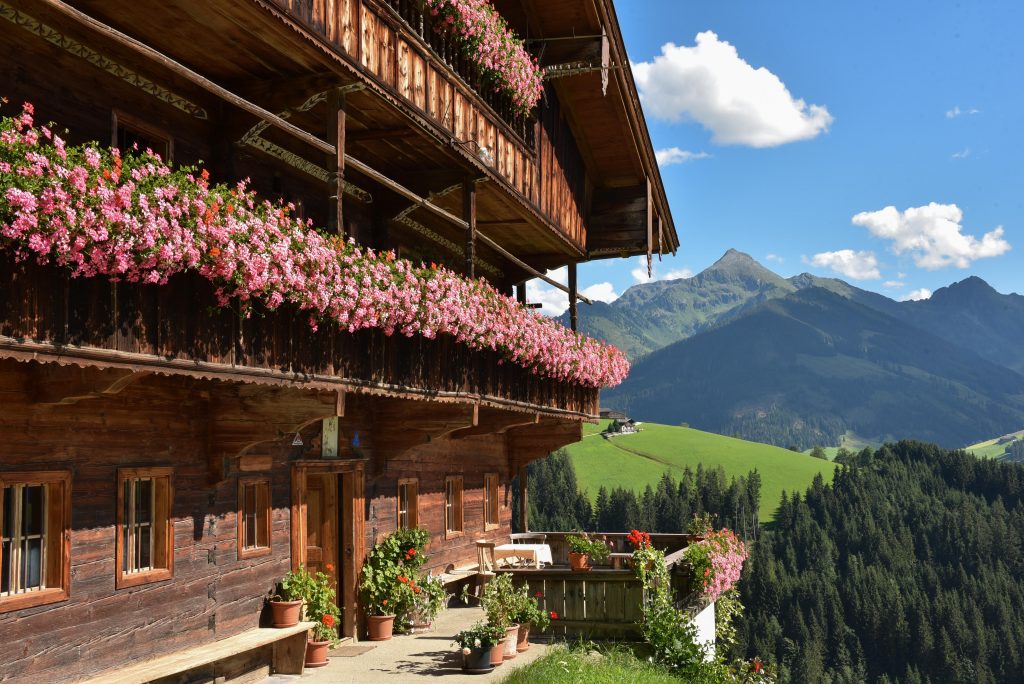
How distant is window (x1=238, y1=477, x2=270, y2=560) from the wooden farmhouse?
32 mm

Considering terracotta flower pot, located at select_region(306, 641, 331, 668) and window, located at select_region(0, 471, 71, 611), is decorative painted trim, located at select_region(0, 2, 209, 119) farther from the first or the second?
terracotta flower pot, located at select_region(306, 641, 331, 668)

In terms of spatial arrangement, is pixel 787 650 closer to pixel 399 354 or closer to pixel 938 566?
pixel 938 566

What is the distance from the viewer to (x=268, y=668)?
13.1 m

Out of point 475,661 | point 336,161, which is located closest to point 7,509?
point 336,161

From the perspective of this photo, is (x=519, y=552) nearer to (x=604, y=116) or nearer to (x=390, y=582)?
(x=390, y=582)

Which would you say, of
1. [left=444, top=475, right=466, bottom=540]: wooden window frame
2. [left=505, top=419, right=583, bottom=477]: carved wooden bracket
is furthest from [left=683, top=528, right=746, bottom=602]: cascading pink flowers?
[left=444, top=475, right=466, bottom=540]: wooden window frame

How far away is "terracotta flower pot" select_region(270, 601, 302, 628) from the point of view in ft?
43.0

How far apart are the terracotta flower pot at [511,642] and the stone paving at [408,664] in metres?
0.10

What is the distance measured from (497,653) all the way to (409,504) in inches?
194

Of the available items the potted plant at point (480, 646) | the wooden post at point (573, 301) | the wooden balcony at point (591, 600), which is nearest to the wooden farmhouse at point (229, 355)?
the potted plant at point (480, 646)

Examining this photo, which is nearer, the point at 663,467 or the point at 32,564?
the point at 32,564

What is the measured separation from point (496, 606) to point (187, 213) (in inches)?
318

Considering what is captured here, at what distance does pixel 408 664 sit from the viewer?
14.1m

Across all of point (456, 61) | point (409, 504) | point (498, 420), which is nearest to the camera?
point (456, 61)
